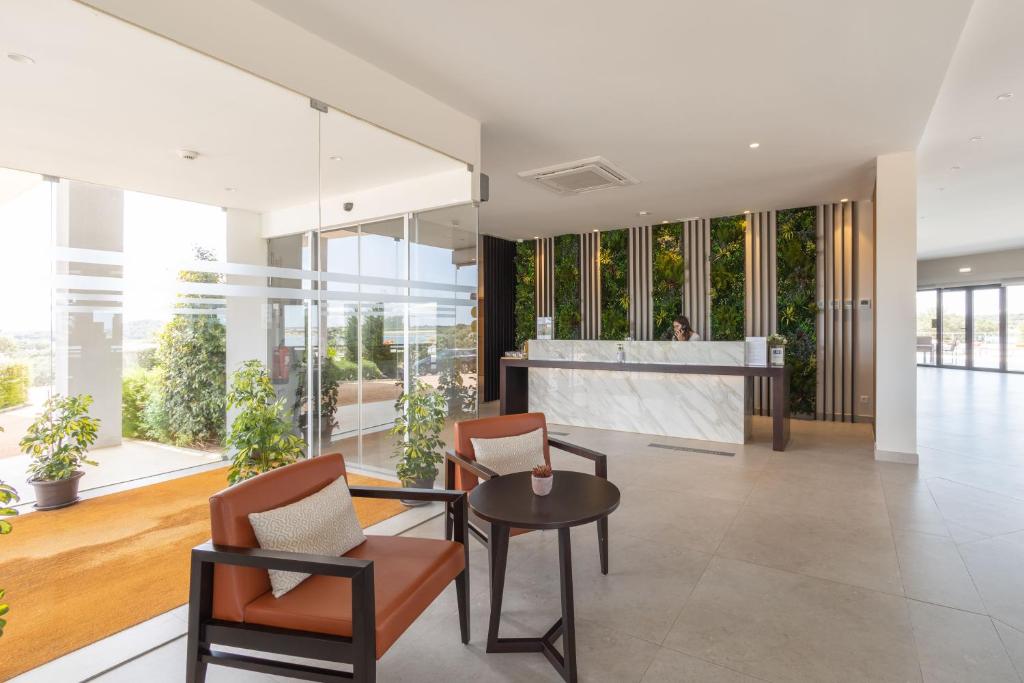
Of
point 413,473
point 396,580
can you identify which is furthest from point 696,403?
point 396,580

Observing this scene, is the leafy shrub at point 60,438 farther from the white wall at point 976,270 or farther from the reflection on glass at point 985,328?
the reflection on glass at point 985,328

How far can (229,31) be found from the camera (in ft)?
8.69

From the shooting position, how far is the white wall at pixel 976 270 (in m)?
13.4

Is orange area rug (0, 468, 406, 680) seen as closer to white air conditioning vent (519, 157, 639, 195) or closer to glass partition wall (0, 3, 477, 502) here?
glass partition wall (0, 3, 477, 502)

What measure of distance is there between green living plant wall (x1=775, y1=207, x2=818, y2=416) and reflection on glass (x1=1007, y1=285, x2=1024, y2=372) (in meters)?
10.4

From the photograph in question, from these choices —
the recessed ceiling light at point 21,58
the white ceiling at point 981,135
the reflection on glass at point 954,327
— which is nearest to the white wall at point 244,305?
the recessed ceiling light at point 21,58

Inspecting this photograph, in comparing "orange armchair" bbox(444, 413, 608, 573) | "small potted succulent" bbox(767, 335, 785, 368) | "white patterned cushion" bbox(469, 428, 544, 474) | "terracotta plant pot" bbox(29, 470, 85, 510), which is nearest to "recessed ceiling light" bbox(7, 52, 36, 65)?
"terracotta plant pot" bbox(29, 470, 85, 510)

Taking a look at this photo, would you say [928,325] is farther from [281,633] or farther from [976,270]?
[281,633]

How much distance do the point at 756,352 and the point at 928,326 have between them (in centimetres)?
1358

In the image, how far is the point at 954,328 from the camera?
15234 millimetres

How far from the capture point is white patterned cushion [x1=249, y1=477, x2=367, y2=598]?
1.94 metres

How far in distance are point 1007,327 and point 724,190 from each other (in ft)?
41.6

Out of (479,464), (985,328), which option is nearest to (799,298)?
(479,464)

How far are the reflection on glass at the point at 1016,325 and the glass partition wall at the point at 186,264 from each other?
17.0 metres
